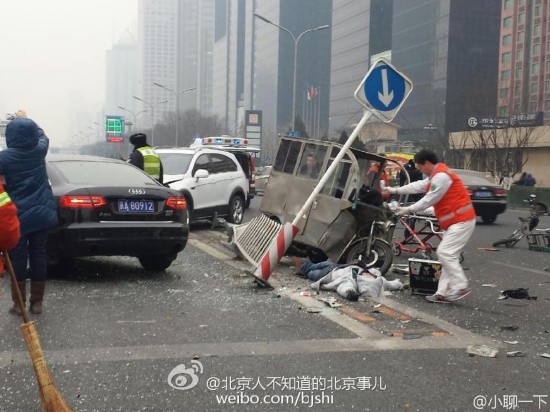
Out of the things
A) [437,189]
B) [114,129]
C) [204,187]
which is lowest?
[204,187]

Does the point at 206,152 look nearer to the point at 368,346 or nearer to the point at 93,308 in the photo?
the point at 93,308

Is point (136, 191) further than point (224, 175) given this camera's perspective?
No

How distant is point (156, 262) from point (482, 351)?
4759 millimetres

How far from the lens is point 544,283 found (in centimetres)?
893

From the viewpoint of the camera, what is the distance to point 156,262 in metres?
8.99

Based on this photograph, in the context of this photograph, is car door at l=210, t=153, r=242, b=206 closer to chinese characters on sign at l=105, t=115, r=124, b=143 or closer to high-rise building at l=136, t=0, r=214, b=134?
chinese characters on sign at l=105, t=115, r=124, b=143

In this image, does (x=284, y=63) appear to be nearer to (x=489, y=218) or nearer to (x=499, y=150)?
(x=499, y=150)

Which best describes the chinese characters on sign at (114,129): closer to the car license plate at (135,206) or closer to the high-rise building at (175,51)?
the car license plate at (135,206)

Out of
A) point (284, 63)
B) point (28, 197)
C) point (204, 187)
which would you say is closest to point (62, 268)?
point (28, 197)

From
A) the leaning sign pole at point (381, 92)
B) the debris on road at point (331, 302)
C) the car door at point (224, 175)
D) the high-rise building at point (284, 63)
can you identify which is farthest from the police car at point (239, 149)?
the high-rise building at point (284, 63)

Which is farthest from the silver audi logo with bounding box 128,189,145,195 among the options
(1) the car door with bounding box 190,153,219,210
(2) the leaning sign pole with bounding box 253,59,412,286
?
(1) the car door with bounding box 190,153,219,210

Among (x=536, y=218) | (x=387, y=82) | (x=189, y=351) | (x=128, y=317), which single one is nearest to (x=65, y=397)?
(x=189, y=351)

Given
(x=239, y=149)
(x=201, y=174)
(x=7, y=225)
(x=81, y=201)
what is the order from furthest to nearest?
1. (x=239, y=149)
2. (x=201, y=174)
3. (x=81, y=201)
4. (x=7, y=225)

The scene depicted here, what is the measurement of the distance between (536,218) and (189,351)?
9.50 m
